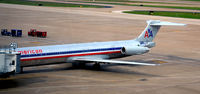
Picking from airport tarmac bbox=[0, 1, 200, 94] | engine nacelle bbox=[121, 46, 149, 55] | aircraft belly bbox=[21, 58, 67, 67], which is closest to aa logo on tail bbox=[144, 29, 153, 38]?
engine nacelle bbox=[121, 46, 149, 55]

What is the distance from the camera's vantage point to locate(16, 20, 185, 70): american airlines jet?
29875mm

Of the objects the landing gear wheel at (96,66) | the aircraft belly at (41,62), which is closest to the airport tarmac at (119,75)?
the landing gear wheel at (96,66)

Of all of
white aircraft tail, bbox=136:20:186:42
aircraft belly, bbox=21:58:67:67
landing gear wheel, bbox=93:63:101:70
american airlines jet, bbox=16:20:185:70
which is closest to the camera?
aircraft belly, bbox=21:58:67:67

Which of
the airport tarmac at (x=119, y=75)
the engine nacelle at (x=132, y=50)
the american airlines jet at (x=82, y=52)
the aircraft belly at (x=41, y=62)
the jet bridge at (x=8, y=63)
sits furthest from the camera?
the engine nacelle at (x=132, y=50)

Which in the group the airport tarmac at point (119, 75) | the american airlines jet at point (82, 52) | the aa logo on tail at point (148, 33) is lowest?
the airport tarmac at point (119, 75)

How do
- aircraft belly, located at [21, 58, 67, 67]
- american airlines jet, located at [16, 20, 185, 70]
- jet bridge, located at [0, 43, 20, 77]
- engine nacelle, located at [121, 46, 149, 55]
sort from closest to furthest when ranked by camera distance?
1. jet bridge, located at [0, 43, 20, 77]
2. aircraft belly, located at [21, 58, 67, 67]
3. american airlines jet, located at [16, 20, 185, 70]
4. engine nacelle, located at [121, 46, 149, 55]

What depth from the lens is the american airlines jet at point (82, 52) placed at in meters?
29.9

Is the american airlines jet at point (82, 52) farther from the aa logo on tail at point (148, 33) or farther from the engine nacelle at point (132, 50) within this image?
the aa logo on tail at point (148, 33)

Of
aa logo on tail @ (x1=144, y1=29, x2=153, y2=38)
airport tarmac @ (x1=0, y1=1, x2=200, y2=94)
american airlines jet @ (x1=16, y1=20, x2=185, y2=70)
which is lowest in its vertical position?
airport tarmac @ (x1=0, y1=1, x2=200, y2=94)

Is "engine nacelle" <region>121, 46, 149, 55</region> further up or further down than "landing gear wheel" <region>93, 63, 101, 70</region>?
further up

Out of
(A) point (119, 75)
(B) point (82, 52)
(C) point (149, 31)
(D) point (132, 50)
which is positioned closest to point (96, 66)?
(B) point (82, 52)

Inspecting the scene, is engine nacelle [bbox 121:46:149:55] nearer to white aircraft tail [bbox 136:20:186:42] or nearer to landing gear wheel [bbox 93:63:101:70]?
white aircraft tail [bbox 136:20:186:42]

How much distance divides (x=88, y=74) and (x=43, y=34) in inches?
963

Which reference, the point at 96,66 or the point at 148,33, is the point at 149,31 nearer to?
the point at 148,33
